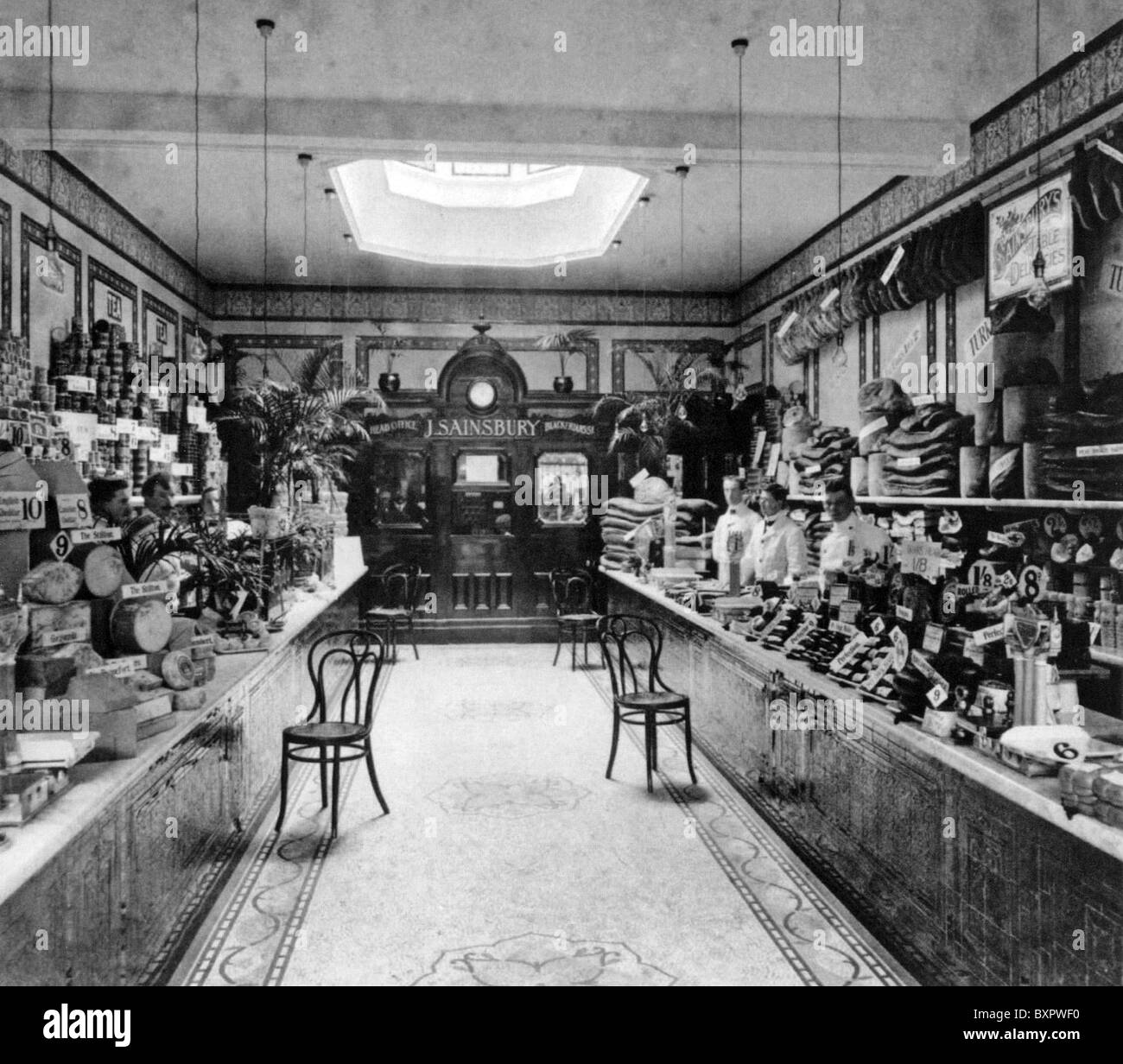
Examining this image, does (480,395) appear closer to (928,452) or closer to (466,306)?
(466,306)

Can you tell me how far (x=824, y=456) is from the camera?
7676mm

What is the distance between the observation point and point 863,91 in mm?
5359

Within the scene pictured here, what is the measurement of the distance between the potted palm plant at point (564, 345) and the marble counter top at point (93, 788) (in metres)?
6.30

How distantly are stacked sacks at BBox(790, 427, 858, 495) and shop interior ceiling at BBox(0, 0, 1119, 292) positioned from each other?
1871 millimetres

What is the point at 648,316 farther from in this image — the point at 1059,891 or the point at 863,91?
the point at 1059,891

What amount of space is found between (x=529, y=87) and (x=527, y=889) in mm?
4250

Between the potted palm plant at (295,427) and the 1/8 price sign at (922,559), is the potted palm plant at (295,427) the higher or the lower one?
the higher one

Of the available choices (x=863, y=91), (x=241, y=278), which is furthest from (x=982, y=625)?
(x=241, y=278)

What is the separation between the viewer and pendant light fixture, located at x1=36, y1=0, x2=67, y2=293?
13.9 ft

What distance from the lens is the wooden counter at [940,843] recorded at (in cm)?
232

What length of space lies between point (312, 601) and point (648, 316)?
18.8 feet

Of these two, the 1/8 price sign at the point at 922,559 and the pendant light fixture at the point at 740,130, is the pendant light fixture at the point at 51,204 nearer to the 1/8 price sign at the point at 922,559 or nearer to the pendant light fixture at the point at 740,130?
the pendant light fixture at the point at 740,130

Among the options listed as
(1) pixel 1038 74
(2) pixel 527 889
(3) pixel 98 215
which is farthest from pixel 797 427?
(3) pixel 98 215

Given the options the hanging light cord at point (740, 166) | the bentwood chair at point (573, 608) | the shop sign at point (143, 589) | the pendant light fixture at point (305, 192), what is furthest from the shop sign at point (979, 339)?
the shop sign at point (143, 589)
